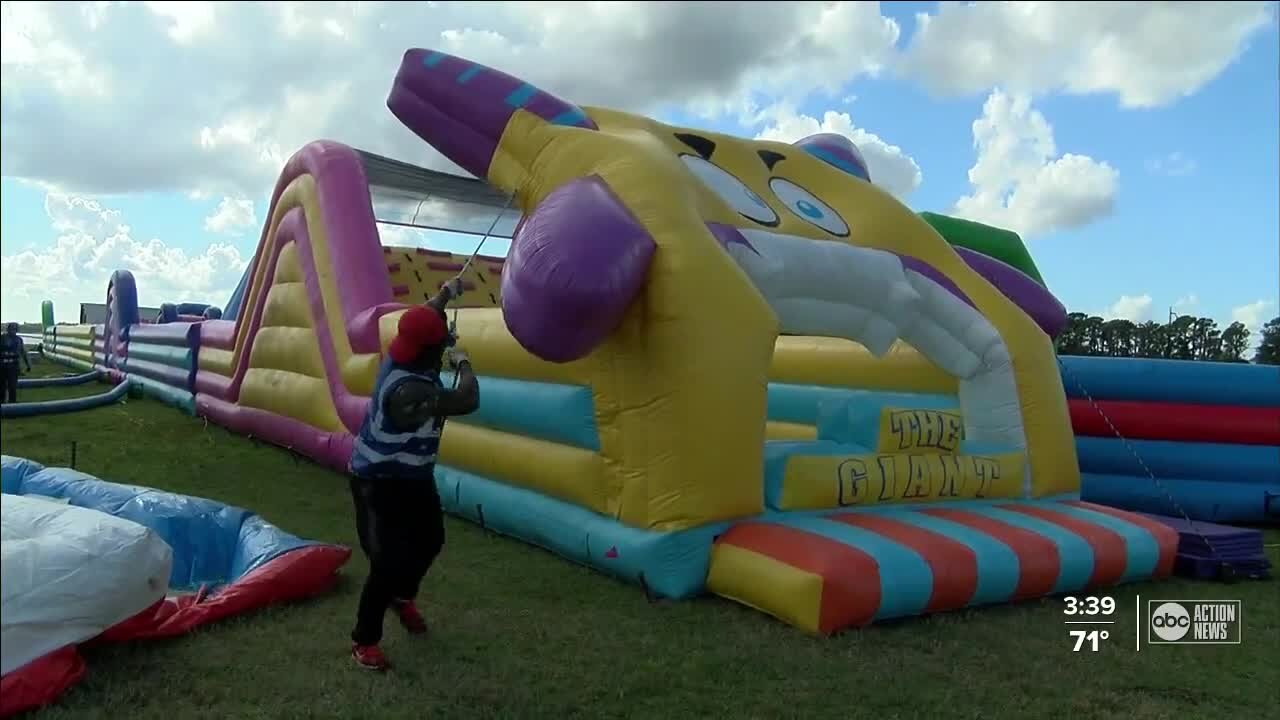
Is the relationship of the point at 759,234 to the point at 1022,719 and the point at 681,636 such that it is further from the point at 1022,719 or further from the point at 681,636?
the point at 1022,719

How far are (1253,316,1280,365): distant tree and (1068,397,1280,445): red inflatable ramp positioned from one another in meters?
32.1

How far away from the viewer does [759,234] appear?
4.21 meters

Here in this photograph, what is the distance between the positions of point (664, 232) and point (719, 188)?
911mm

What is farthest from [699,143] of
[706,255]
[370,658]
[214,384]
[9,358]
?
[9,358]

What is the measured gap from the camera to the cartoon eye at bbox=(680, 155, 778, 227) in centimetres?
438

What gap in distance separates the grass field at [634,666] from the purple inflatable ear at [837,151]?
2.89 metres

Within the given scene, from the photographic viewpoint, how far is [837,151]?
5.84 m

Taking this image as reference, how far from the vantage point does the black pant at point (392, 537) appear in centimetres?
275

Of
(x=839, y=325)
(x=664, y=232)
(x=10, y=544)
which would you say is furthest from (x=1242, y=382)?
(x=10, y=544)

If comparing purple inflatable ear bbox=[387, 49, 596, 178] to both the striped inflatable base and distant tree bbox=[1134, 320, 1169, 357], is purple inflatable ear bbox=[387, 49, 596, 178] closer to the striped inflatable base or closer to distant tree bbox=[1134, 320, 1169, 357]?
the striped inflatable base

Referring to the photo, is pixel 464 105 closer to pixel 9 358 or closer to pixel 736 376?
pixel 736 376

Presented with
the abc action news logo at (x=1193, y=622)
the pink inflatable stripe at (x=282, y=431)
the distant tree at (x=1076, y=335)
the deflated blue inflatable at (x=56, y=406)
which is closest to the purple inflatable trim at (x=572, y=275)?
the abc action news logo at (x=1193, y=622)

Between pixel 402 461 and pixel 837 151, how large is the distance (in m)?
3.87

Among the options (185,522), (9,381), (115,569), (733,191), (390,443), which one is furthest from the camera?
(9,381)
